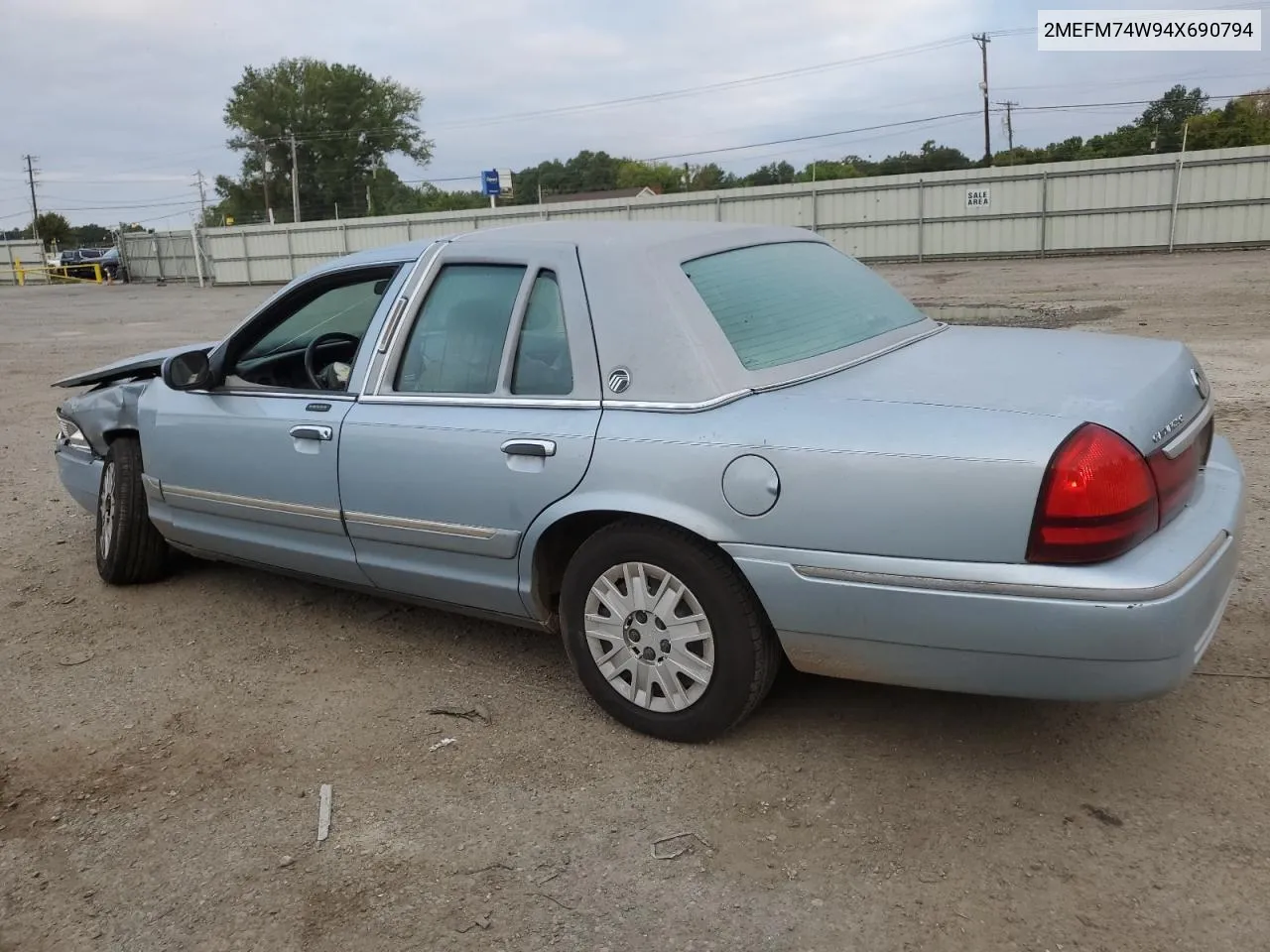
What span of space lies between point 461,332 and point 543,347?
0.39 metres

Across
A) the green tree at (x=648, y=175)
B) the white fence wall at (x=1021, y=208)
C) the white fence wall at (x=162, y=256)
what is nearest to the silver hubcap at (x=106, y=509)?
the white fence wall at (x=1021, y=208)

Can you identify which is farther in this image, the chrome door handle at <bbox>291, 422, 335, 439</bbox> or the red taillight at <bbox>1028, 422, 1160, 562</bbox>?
the chrome door handle at <bbox>291, 422, 335, 439</bbox>

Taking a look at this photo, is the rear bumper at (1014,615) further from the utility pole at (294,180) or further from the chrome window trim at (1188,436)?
the utility pole at (294,180)

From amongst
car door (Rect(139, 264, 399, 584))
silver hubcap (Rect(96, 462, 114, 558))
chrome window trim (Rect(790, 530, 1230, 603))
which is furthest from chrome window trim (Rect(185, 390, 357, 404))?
chrome window trim (Rect(790, 530, 1230, 603))

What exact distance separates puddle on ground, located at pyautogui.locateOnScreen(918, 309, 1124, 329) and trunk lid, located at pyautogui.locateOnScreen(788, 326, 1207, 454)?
9.13 m

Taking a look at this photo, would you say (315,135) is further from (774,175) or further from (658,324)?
(658,324)

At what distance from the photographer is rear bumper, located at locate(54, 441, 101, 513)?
501cm

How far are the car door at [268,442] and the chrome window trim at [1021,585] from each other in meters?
1.91

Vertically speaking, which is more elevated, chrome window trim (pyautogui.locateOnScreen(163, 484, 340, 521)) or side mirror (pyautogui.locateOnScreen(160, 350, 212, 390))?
side mirror (pyautogui.locateOnScreen(160, 350, 212, 390))

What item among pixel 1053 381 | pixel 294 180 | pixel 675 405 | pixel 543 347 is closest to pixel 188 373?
pixel 543 347

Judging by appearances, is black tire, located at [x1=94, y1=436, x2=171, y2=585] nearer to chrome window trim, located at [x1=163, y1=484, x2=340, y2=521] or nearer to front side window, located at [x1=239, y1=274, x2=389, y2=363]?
chrome window trim, located at [x1=163, y1=484, x2=340, y2=521]

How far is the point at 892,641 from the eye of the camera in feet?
8.82

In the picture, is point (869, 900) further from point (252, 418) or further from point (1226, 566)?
point (252, 418)

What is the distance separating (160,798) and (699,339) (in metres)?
2.09
